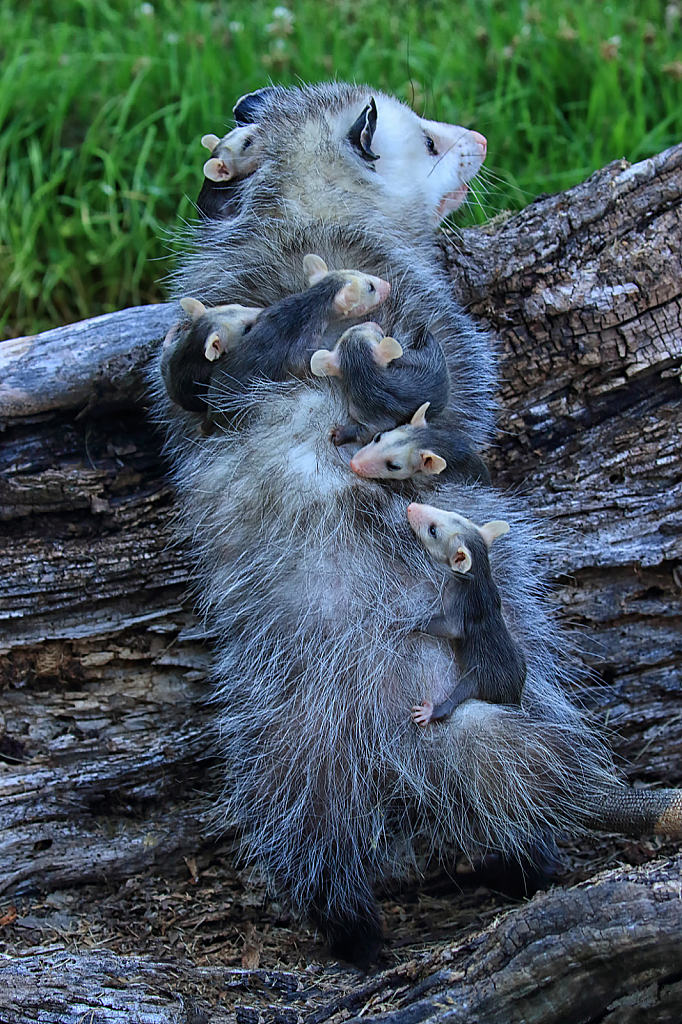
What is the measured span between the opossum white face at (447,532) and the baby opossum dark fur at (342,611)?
63 mm

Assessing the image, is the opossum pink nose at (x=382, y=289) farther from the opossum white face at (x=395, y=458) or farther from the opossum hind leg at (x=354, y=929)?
the opossum hind leg at (x=354, y=929)

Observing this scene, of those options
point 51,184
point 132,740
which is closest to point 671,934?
point 132,740

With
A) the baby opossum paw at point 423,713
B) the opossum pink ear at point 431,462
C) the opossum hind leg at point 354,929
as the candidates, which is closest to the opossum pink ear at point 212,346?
the opossum pink ear at point 431,462

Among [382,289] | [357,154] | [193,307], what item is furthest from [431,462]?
[357,154]

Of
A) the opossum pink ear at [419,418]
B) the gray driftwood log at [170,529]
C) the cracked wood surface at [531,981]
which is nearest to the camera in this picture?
the cracked wood surface at [531,981]

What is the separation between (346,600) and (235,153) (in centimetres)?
Answer: 118

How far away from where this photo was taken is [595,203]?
2357 mm

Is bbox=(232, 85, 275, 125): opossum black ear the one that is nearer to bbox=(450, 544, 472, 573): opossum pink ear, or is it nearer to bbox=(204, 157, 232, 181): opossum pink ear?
bbox=(204, 157, 232, 181): opossum pink ear

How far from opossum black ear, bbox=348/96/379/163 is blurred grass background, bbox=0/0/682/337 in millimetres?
1253

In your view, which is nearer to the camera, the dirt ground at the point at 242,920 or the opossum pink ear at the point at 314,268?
the dirt ground at the point at 242,920

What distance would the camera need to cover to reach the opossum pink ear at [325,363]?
200cm

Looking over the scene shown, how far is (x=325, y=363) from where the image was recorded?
2002 millimetres

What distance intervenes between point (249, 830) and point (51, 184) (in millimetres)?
2648

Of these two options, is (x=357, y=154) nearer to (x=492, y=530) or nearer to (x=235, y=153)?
(x=235, y=153)
